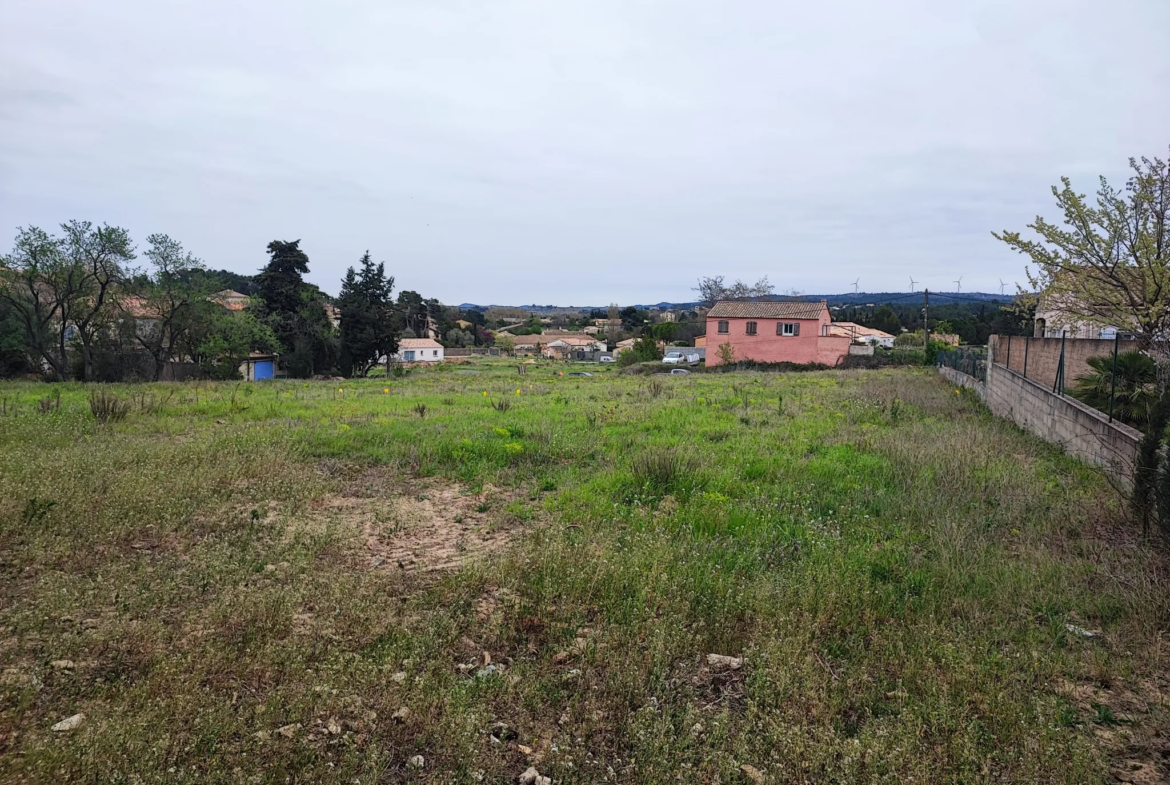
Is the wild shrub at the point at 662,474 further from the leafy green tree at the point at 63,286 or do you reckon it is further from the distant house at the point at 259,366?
the distant house at the point at 259,366

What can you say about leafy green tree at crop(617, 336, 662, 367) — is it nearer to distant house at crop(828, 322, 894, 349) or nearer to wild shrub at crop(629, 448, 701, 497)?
distant house at crop(828, 322, 894, 349)

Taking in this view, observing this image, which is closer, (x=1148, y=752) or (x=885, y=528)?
(x=1148, y=752)

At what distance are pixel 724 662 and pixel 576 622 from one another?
3.33 ft

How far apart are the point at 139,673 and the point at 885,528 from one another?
19.5 ft

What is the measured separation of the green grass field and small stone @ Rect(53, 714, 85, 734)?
0.13ft

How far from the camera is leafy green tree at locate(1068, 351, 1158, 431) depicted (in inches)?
303

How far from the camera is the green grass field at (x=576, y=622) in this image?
2.90 metres

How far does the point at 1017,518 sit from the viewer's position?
600 centimetres

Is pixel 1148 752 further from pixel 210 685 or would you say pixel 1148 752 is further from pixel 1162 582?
pixel 210 685

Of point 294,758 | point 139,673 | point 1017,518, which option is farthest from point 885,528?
point 139,673

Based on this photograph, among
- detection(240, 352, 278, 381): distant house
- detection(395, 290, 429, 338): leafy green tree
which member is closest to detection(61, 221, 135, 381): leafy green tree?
detection(240, 352, 278, 381): distant house

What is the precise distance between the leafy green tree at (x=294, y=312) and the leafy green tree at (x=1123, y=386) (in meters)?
37.4

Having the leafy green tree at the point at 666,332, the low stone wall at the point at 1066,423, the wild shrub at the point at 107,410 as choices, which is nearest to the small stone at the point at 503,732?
the low stone wall at the point at 1066,423

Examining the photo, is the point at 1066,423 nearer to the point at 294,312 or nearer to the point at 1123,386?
the point at 1123,386
